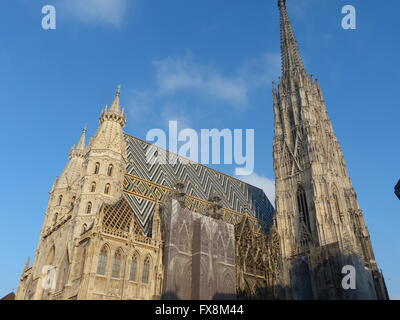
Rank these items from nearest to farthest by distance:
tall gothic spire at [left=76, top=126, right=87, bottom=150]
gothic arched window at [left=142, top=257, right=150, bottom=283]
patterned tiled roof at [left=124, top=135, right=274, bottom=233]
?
gothic arched window at [left=142, top=257, right=150, bottom=283] < patterned tiled roof at [left=124, top=135, right=274, bottom=233] < tall gothic spire at [left=76, top=126, right=87, bottom=150]

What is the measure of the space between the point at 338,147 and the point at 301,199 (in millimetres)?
9699

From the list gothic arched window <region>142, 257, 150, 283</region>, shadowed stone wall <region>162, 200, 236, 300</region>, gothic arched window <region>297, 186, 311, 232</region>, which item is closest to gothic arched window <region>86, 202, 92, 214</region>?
shadowed stone wall <region>162, 200, 236, 300</region>

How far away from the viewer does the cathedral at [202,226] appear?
27.5m

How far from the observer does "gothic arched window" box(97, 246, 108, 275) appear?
84.3ft

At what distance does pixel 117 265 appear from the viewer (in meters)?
26.7

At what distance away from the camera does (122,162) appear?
112ft

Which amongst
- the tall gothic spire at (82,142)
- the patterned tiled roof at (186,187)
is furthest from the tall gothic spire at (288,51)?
the tall gothic spire at (82,142)

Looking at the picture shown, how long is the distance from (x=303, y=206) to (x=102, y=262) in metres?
24.5

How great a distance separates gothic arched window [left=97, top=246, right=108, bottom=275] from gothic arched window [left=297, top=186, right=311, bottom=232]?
23036mm

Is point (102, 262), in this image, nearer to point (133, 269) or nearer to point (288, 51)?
point (133, 269)

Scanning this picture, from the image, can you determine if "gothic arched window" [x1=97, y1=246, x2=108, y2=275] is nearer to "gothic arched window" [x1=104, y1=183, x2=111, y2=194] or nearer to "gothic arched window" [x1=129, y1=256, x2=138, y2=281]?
"gothic arched window" [x1=129, y1=256, x2=138, y2=281]
